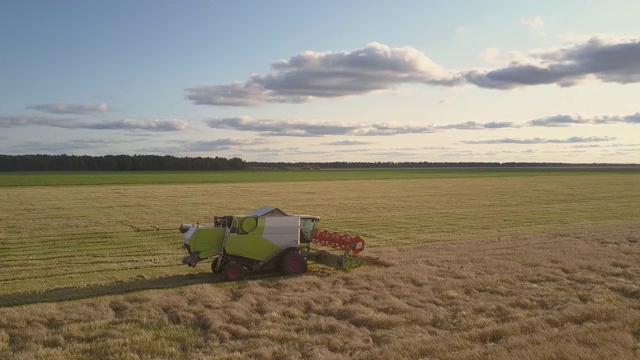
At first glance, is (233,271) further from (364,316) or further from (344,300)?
(364,316)

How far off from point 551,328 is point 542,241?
43.0 ft

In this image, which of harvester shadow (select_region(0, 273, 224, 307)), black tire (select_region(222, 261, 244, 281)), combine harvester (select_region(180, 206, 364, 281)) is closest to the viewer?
harvester shadow (select_region(0, 273, 224, 307))

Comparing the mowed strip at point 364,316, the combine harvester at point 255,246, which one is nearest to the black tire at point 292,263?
the combine harvester at point 255,246

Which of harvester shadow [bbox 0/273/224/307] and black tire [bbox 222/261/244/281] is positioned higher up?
black tire [bbox 222/261/244/281]

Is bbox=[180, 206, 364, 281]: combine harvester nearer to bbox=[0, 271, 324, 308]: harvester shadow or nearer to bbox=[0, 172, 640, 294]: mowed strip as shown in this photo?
bbox=[0, 271, 324, 308]: harvester shadow

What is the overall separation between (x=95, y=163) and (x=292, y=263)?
12654cm

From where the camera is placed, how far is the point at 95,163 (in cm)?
13325

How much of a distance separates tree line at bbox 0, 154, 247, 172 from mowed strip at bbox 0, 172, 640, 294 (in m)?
86.8

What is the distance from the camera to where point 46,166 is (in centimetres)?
13212

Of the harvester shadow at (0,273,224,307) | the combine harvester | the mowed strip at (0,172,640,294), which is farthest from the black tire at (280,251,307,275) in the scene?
the mowed strip at (0,172,640,294)

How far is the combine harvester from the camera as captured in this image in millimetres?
16094

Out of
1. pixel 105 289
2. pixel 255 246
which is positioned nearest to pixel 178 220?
pixel 255 246

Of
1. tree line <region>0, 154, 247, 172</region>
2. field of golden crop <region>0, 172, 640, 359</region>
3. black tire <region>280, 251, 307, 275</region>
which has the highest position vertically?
tree line <region>0, 154, 247, 172</region>

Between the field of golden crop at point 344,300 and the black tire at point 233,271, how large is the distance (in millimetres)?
356
